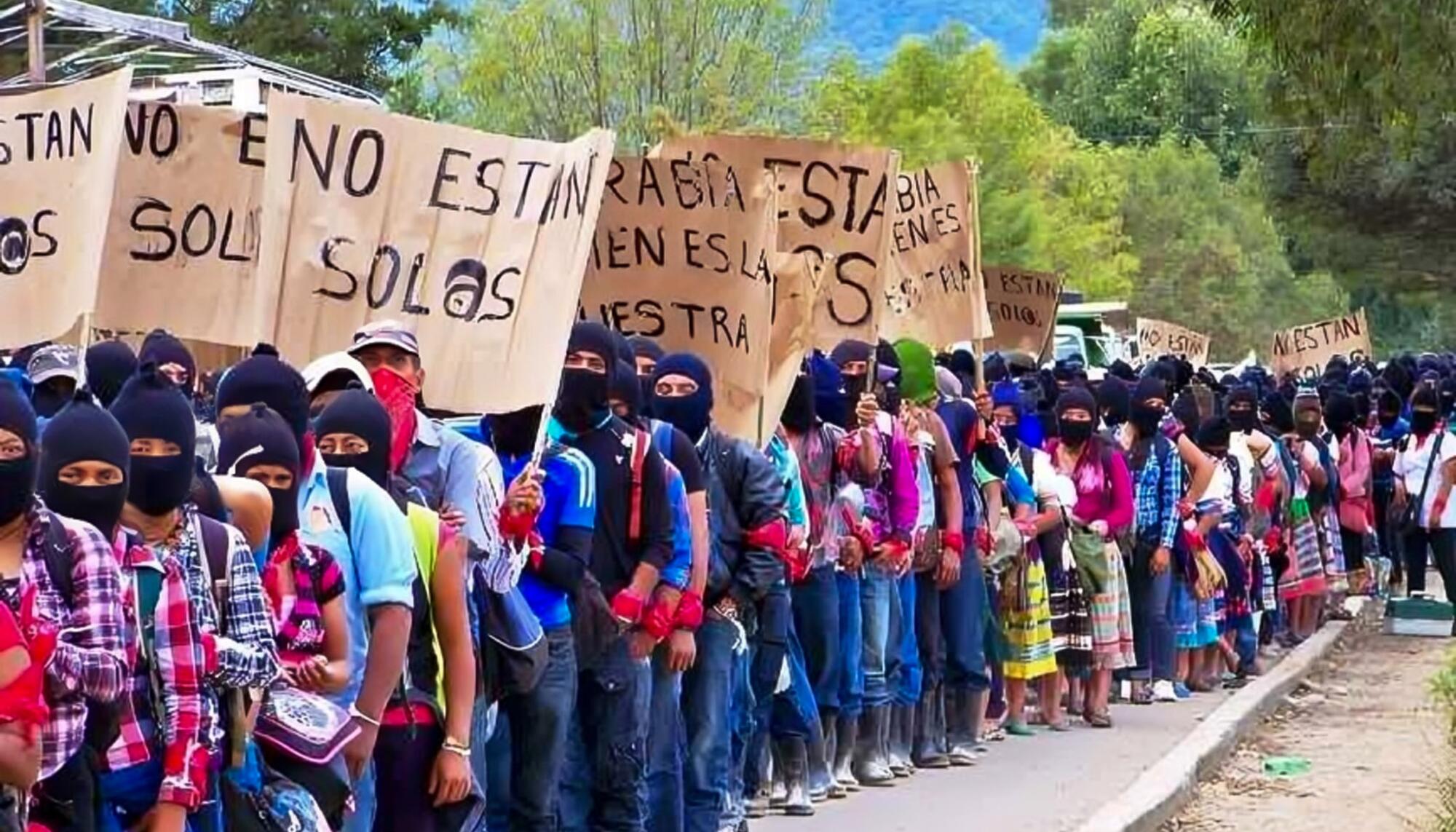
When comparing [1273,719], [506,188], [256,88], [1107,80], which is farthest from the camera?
[1107,80]

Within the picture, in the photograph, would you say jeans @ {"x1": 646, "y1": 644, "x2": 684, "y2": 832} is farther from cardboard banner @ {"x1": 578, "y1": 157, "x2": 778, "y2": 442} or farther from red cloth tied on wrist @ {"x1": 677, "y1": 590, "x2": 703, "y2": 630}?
cardboard banner @ {"x1": 578, "y1": 157, "x2": 778, "y2": 442}

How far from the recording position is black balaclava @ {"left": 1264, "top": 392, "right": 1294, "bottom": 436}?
19094 millimetres

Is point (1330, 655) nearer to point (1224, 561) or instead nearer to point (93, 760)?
point (1224, 561)

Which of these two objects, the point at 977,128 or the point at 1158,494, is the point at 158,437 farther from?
the point at 977,128

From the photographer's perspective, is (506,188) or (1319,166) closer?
(506,188)

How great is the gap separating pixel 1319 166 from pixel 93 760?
39.2 feet

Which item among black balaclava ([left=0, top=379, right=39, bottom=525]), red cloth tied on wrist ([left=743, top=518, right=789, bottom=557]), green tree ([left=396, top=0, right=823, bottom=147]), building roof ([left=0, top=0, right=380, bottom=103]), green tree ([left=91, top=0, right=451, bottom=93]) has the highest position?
green tree ([left=396, top=0, right=823, bottom=147])

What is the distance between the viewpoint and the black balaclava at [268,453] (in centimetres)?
575

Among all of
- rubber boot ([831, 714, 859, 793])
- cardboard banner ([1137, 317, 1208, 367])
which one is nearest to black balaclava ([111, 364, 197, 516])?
rubber boot ([831, 714, 859, 793])

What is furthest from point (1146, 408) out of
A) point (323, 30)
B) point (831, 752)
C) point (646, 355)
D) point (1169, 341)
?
point (323, 30)

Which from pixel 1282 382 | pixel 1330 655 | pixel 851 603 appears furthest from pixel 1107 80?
pixel 851 603

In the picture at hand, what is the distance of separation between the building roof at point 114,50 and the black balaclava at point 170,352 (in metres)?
11.5

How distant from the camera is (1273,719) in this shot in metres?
15.1

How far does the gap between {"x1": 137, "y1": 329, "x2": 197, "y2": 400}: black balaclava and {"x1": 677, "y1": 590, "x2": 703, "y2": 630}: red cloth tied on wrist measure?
1631mm
